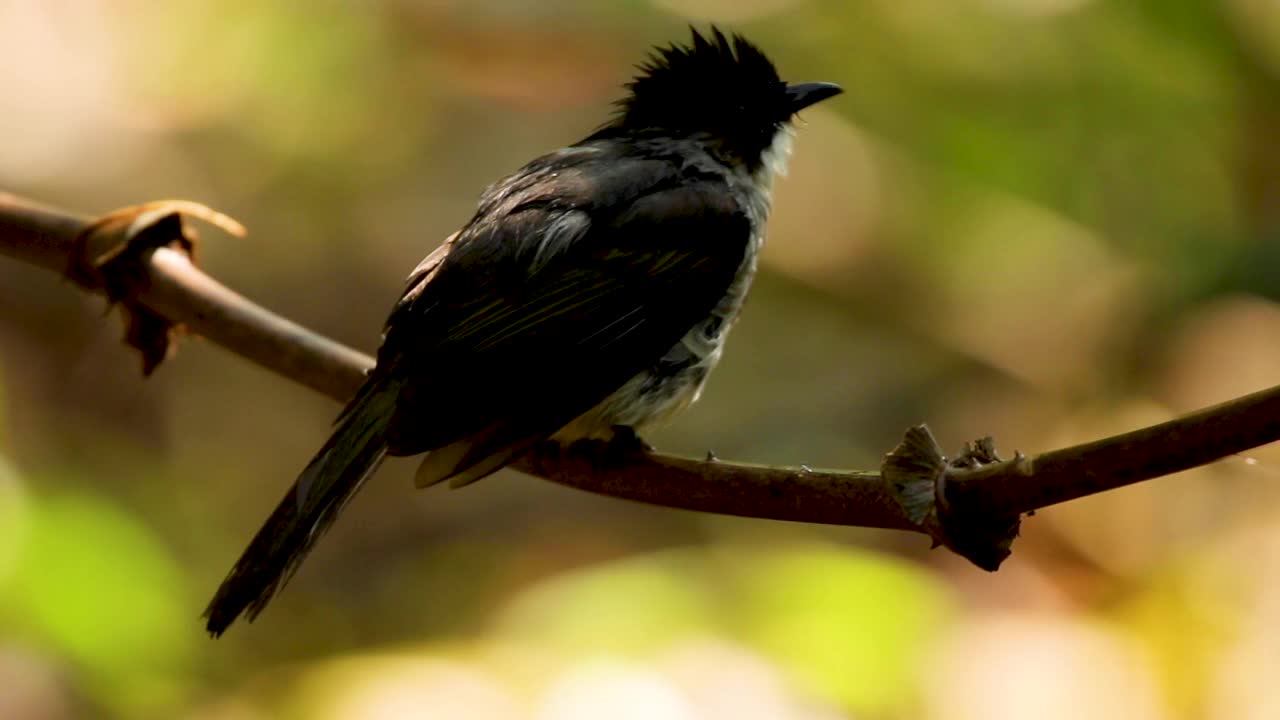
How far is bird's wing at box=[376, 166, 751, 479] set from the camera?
7.89ft

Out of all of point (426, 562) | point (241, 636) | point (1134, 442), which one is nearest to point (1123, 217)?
point (426, 562)

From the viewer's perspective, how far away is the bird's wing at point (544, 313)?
7.89 feet

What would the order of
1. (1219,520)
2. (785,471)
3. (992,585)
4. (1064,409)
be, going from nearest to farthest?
(785,471) → (1219,520) → (992,585) → (1064,409)

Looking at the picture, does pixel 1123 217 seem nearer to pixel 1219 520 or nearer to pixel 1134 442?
pixel 1219 520

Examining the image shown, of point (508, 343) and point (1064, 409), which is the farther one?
point (1064, 409)

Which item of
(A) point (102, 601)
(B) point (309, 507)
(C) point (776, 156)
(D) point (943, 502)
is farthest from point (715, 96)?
(D) point (943, 502)

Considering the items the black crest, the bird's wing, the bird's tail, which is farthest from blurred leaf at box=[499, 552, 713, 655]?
the black crest

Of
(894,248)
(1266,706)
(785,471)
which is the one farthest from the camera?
(894,248)

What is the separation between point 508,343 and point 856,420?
10.1 ft

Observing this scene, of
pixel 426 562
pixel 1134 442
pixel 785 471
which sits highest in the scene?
pixel 1134 442

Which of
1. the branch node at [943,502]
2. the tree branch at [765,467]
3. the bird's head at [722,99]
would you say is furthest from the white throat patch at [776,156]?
the branch node at [943,502]

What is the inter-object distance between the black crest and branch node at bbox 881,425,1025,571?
1.81 m

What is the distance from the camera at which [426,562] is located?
4934 mm

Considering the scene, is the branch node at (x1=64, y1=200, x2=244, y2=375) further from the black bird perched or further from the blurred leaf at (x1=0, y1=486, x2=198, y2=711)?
the blurred leaf at (x1=0, y1=486, x2=198, y2=711)
